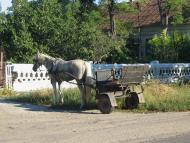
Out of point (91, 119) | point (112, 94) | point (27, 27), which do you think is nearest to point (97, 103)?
point (112, 94)

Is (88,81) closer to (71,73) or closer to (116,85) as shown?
(71,73)

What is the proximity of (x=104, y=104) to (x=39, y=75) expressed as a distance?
31.0 ft

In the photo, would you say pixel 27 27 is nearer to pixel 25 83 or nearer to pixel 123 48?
Answer: pixel 25 83

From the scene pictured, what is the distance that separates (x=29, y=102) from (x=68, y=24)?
13.2 meters

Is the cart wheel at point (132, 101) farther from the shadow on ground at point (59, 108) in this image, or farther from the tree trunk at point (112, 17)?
the tree trunk at point (112, 17)

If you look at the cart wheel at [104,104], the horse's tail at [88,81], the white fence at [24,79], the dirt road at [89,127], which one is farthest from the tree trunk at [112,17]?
the cart wheel at [104,104]

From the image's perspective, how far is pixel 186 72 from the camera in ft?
90.4

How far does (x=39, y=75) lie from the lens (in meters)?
25.8

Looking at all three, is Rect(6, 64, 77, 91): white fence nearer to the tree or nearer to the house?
the tree

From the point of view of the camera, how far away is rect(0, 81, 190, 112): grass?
17.8 m

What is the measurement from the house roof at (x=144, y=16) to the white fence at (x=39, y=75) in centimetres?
1780

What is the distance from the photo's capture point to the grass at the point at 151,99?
1777 centimetres

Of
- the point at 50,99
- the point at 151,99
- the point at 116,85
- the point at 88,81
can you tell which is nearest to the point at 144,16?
the point at 50,99

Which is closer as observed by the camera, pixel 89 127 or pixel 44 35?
pixel 89 127
